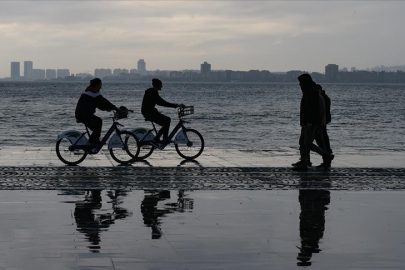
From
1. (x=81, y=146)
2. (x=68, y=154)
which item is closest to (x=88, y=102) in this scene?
(x=81, y=146)

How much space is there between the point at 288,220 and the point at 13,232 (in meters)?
3.06

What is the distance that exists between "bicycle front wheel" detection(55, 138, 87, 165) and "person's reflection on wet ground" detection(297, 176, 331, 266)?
490cm

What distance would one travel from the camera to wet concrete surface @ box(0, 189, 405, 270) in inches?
277

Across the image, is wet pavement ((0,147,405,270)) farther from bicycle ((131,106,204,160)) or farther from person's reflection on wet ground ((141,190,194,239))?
bicycle ((131,106,204,160))

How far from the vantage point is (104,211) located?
983 centimetres

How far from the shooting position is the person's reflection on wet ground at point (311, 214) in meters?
7.57

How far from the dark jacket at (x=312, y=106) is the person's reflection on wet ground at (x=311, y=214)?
1489 mm

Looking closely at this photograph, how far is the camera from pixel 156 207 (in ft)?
33.5

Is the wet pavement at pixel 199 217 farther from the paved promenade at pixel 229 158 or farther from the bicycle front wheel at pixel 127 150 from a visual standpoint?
the bicycle front wheel at pixel 127 150

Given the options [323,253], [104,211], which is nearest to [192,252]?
[323,253]

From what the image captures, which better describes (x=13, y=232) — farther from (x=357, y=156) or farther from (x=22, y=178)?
(x=357, y=156)

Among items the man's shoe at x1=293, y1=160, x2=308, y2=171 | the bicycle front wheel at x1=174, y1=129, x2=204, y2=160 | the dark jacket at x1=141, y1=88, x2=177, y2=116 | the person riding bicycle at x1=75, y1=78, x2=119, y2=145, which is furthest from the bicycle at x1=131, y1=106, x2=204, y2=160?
the man's shoe at x1=293, y1=160, x2=308, y2=171

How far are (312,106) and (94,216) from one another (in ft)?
22.4

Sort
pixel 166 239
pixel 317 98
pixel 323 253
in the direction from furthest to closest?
pixel 317 98 < pixel 166 239 < pixel 323 253
